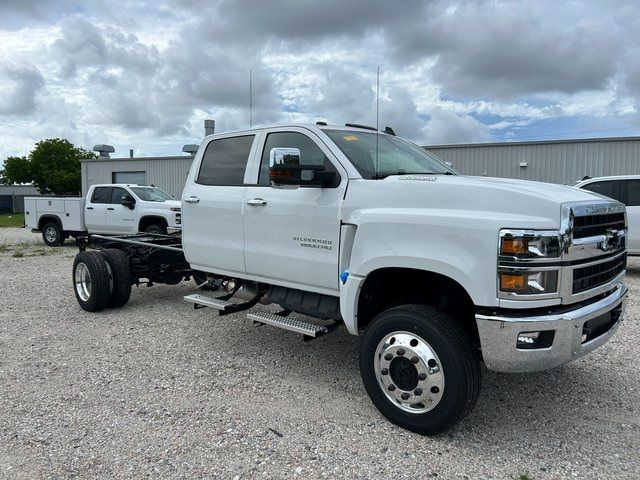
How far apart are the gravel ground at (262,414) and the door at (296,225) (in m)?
0.97

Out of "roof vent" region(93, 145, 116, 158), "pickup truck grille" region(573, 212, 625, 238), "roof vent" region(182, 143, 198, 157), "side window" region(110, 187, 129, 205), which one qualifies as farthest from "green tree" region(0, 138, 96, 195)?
"pickup truck grille" region(573, 212, 625, 238)

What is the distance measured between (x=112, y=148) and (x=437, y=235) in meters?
33.2

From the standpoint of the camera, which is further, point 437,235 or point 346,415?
point 346,415

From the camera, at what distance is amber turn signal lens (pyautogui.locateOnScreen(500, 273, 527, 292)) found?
2.93 m

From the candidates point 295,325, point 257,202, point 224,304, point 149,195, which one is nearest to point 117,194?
point 149,195

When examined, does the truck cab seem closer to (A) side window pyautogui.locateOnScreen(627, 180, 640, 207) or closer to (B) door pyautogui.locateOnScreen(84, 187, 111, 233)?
(B) door pyautogui.locateOnScreen(84, 187, 111, 233)

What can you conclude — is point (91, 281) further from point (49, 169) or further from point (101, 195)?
point (49, 169)

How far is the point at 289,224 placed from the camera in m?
4.22

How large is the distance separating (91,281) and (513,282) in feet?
17.9

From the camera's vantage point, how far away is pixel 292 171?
3.76m

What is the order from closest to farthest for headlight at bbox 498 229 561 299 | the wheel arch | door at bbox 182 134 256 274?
1. headlight at bbox 498 229 561 299
2. the wheel arch
3. door at bbox 182 134 256 274

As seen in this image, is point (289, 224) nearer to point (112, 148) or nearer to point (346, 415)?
point (346, 415)

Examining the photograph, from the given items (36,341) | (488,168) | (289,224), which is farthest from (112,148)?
(289,224)

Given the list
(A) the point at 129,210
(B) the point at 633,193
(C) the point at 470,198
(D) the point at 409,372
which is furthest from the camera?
(A) the point at 129,210
